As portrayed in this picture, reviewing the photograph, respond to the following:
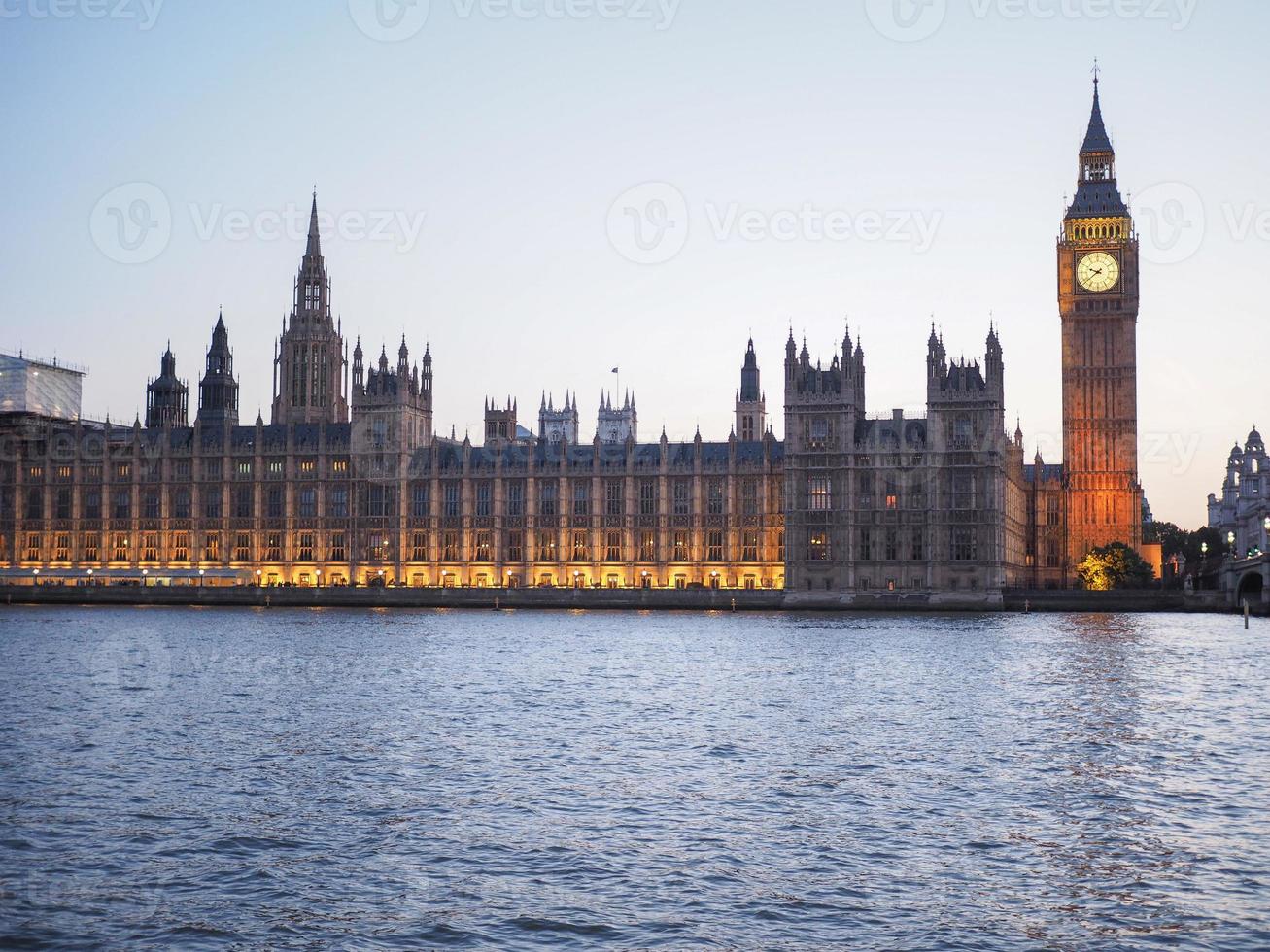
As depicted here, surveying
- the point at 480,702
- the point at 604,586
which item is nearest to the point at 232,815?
the point at 480,702

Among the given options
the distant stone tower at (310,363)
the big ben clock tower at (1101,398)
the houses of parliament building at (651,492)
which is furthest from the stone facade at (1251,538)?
the distant stone tower at (310,363)

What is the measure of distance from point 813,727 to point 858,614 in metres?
80.7

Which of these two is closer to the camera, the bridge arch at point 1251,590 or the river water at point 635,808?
the river water at point 635,808

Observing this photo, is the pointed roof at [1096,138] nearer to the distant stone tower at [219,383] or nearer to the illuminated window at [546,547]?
the illuminated window at [546,547]

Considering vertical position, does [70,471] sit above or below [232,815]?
above

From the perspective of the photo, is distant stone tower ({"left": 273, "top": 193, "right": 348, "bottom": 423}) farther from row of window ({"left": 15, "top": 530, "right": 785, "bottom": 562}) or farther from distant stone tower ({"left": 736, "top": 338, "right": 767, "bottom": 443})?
distant stone tower ({"left": 736, "top": 338, "right": 767, "bottom": 443})

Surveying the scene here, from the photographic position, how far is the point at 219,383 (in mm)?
182500

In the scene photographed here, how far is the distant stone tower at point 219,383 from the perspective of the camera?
595 ft

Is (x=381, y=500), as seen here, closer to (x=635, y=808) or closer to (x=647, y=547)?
(x=647, y=547)

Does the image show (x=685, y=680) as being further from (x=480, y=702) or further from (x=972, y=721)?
(x=972, y=721)

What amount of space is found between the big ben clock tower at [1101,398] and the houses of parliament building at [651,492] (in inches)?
8.9

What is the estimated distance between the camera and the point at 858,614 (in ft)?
397

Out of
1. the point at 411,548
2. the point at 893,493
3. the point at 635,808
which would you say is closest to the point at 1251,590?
the point at 893,493

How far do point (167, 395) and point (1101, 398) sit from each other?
113 m
